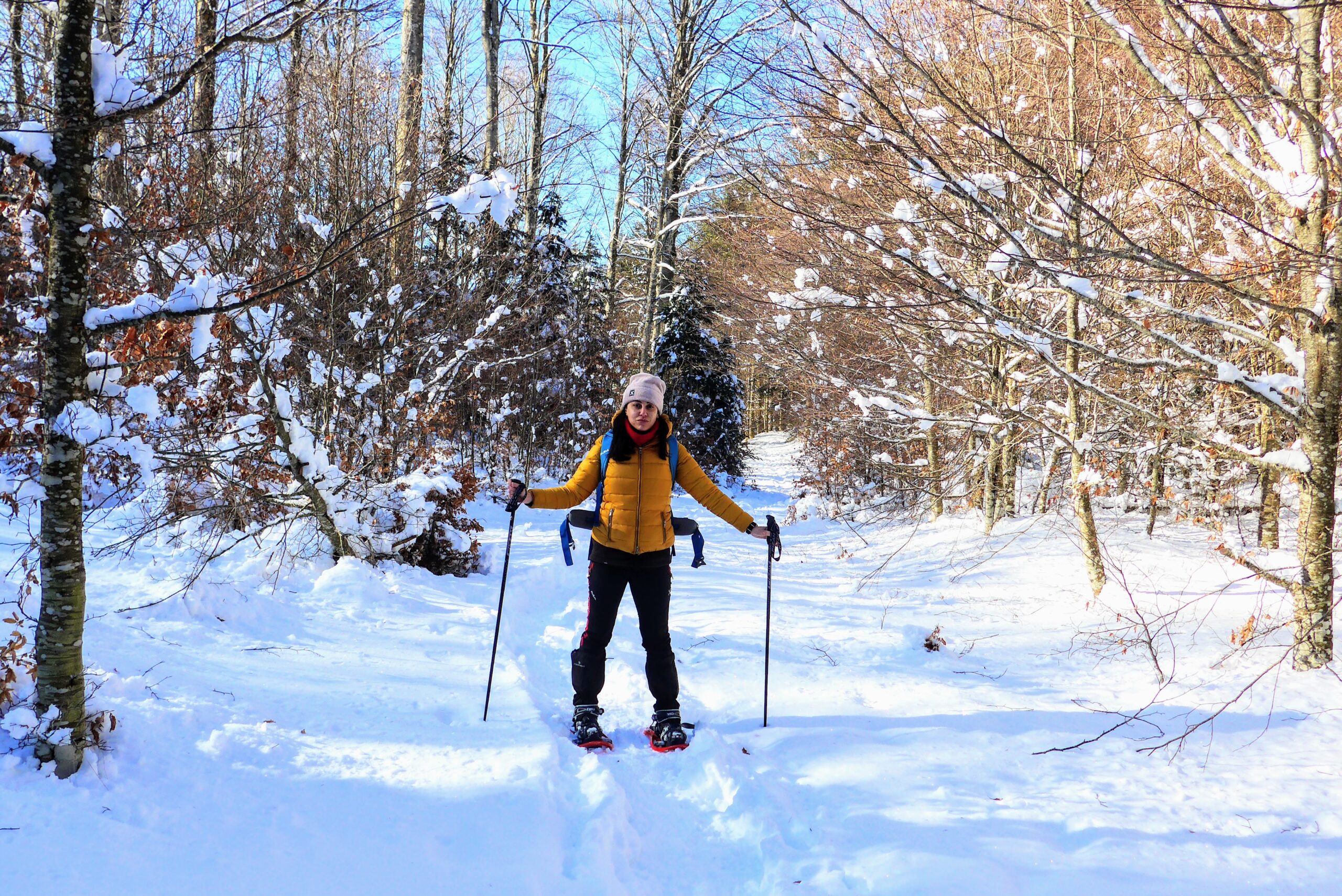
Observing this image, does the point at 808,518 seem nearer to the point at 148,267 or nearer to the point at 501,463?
the point at 501,463

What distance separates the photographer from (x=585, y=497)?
163 inches

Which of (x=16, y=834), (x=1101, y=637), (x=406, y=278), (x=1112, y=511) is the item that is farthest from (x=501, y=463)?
(x=16, y=834)

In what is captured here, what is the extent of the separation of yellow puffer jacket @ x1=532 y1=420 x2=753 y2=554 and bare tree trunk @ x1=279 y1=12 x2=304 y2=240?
12.7 ft

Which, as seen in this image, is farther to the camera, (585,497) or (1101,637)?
(1101,637)

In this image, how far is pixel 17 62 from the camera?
2967 millimetres

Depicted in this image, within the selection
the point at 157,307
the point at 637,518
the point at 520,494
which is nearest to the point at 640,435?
the point at 637,518

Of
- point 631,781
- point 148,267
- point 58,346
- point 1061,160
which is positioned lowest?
point 631,781

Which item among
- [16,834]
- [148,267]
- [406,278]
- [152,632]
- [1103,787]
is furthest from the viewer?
[406,278]

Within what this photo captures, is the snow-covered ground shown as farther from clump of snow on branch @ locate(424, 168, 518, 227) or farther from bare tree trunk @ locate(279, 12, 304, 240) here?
bare tree trunk @ locate(279, 12, 304, 240)

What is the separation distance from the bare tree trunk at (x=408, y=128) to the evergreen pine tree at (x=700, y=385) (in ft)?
36.5

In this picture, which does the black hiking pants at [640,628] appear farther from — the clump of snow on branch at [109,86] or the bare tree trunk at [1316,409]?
the bare tree trunk at [1316,409]

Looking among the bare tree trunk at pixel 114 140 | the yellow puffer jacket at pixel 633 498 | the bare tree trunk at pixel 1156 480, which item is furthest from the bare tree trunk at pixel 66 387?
the bare tree trunk at pixel 1156 480

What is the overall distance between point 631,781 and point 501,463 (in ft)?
41.6

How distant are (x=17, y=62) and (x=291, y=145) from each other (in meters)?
3.56
